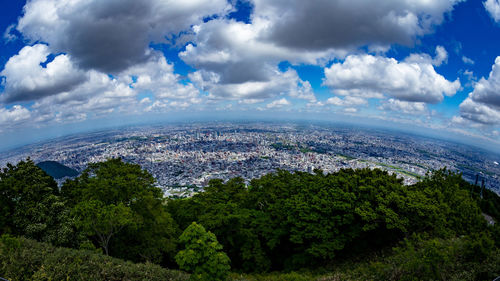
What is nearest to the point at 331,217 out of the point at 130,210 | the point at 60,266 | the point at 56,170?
the point at 130,210

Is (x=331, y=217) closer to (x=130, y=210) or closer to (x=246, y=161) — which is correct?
(x=130, y=210)

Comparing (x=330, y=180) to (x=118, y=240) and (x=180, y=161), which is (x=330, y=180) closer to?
(x=118, y=240)

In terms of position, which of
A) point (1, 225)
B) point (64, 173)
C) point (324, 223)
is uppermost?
point (1, 225)

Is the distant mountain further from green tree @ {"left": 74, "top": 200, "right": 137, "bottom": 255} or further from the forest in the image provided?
green tree @ {"left": 74, "top": 200, "right": 137, "bottom": 255}

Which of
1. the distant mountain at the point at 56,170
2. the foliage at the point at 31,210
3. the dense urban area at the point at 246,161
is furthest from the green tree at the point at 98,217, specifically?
the distant mountain at the point at 56,170

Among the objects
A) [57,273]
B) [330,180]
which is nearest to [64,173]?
[57,273]
